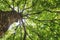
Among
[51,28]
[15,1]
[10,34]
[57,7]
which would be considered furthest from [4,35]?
[57,7]

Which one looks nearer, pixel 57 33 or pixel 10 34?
pixel 57 33

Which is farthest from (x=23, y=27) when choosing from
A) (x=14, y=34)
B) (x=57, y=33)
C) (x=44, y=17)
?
(x=57, y=33)

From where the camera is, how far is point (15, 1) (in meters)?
4.82

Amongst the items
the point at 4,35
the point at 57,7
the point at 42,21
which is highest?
the point at 57,7

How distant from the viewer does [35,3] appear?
475 cm

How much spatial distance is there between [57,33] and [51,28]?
202 millimetres

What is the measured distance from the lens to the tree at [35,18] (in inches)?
182

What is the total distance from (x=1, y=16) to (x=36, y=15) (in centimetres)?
95

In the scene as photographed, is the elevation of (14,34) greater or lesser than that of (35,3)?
lesser

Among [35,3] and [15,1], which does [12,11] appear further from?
[35,3]

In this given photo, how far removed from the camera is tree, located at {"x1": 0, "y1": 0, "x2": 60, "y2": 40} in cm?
463

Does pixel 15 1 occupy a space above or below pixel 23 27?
Answer: above

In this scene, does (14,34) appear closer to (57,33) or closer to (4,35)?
(4,35)

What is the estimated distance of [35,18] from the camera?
484cm
